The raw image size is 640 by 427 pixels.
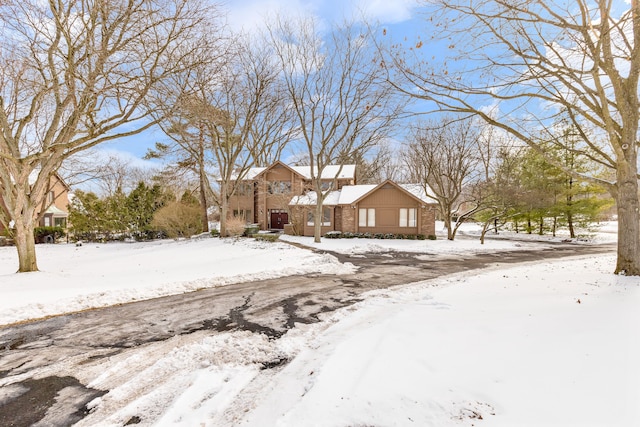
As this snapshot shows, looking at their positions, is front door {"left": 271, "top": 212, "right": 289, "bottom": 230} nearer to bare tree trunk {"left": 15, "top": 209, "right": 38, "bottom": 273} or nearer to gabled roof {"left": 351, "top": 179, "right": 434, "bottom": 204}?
gabled roof {"left": 351, "top": 179, "right": 434, "bottom": 204}

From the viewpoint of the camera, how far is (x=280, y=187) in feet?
99.0

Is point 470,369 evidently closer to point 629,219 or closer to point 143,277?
point 629,219

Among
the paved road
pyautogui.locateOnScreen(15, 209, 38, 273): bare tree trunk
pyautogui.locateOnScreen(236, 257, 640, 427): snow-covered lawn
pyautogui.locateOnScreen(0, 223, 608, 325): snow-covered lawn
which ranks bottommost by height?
the paved road

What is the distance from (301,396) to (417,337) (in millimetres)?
2087

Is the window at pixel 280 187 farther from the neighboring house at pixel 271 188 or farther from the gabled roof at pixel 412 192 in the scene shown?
the gabled roof at pixel 412 192

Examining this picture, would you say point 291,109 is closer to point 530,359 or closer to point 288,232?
point 288,232

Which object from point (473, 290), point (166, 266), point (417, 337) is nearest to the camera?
point (417, 337)

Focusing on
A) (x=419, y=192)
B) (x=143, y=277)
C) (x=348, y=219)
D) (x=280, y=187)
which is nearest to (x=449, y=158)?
(x=419, y=192)

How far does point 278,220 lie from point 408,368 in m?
28.4

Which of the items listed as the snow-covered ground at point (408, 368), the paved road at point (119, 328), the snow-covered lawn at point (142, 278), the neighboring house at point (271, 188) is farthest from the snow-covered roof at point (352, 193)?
the snow-covered ground at point (408, 368)

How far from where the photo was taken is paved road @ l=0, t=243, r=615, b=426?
3.13 meters

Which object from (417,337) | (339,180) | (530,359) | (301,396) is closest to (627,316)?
(530,359)

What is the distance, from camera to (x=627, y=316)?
4551 mm

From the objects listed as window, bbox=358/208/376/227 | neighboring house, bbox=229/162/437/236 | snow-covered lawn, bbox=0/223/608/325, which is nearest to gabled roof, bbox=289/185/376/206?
neighboring house, bbox=229/162/437/236
